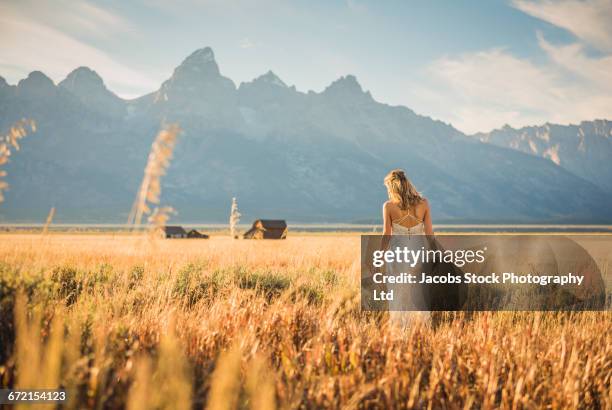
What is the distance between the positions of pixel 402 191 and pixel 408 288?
139 centimetres

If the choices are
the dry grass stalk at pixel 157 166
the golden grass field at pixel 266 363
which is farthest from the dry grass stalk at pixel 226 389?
the dry grass stalk at pixel 157 166

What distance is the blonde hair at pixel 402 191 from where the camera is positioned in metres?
6.66

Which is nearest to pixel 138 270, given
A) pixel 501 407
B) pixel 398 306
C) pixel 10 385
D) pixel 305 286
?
pixel 305 286

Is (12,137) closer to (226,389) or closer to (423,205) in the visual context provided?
(226,389)

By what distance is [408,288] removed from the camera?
6574 millimetres

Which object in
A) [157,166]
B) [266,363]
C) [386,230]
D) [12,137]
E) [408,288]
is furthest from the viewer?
[386,230]

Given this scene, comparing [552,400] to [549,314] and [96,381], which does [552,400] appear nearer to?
[96,381]

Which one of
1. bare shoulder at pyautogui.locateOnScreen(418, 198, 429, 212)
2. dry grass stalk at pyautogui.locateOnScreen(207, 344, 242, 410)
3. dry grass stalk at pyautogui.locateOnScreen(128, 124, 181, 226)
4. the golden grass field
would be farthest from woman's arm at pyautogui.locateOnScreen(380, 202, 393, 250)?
dry grass stalk at pyautogui.locateOnScreen(128, 124, 181, 226)

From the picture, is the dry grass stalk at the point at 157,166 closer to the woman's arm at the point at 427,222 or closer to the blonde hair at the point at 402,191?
the blonde hair at the point at 402,191

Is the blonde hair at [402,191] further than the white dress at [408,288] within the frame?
Yes

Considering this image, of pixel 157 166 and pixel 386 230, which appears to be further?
pixel 386 230

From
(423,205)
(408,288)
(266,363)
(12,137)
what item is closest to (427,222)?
(423,205)

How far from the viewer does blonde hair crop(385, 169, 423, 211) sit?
21.8ft

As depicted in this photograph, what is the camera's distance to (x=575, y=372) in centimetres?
383
